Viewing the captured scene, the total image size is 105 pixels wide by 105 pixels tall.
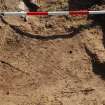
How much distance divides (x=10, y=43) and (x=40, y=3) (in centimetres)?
115

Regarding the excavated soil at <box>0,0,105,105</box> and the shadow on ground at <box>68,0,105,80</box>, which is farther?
the shadow on ground at <box>68,0,105,80</box>

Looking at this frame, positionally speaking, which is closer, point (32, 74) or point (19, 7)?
point (32, 74)

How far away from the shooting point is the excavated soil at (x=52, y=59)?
709cm

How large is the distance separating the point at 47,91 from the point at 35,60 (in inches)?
27.0

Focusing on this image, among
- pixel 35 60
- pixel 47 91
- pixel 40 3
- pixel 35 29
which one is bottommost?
pixel 47 91

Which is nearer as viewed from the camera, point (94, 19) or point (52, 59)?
point (52, 59)

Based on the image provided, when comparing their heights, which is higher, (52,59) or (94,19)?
(94,19)

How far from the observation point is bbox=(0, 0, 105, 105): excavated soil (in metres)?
7.09

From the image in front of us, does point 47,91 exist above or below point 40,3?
below

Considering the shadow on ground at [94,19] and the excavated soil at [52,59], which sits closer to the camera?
the excavated soil at [52,59]

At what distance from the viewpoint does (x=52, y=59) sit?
7387mm

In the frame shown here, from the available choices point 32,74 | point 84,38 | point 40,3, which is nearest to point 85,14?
point 84,38

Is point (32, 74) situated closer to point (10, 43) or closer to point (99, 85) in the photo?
point (10, 43)

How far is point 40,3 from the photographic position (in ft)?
25.9
